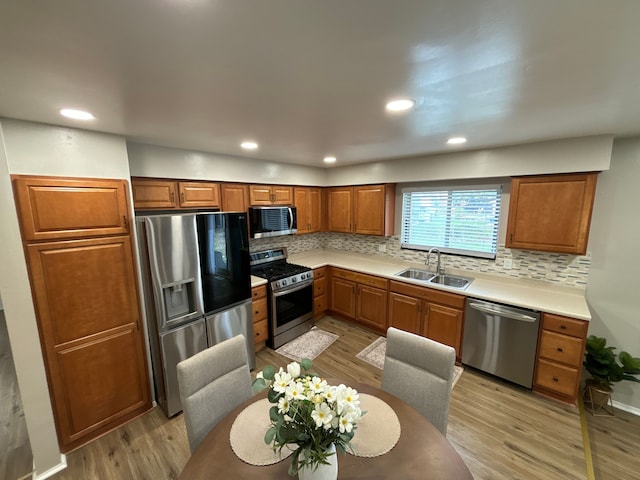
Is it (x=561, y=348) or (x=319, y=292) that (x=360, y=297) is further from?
(x=561, y=348)

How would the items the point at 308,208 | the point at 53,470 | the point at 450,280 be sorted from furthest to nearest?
the point at 308,208 < the point at 450,280 < the point at 53,470

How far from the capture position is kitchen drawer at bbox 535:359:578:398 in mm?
2307

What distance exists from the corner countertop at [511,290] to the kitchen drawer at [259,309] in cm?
92

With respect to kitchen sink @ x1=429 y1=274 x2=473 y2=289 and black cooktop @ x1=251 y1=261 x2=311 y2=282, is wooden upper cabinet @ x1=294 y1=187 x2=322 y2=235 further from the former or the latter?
kitchen sink @ x1=429 y1=274 x2=473 y2=289

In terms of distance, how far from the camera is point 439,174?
3.17 meters

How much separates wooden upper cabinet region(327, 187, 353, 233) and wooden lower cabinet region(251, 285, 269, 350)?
1673 mm

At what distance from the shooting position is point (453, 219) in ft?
11.3

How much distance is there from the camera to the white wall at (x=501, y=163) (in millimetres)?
2248

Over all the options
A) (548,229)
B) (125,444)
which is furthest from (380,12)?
(125,444)

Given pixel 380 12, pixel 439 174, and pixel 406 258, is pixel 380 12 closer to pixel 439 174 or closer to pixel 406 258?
pixel 439 174

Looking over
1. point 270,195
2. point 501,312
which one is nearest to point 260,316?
point 270,195

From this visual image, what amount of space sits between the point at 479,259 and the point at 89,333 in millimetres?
3930

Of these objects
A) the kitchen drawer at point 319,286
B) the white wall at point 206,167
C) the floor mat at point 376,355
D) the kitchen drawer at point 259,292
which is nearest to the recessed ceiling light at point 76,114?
the white wall at point 206,167

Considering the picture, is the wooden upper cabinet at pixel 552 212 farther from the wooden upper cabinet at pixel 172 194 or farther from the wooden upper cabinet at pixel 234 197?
the wooden upper cabinet at pixel 172 194
